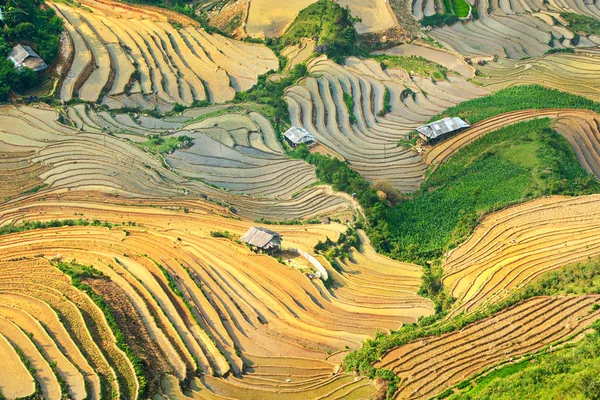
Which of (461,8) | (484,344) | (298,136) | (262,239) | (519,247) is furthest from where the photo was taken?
(461,8)

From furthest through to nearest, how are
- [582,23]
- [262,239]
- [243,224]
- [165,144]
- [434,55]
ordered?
[582,23]
[434,55]
[165,144]
[243,224]
[262,239]

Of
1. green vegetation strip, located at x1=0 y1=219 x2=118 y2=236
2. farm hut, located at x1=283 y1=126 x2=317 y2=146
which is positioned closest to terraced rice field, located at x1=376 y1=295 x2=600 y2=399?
green vegetation strip, located at x1=0 y1=219 x2=118 y2=236

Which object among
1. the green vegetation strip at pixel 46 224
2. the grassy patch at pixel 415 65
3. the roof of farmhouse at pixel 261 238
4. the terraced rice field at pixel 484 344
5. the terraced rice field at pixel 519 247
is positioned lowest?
the terraced rice field at pixel 484 344

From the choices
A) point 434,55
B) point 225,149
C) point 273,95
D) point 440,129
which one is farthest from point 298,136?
point 434,55

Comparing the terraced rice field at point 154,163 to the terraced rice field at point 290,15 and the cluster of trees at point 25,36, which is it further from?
the terraced rice field at point 290,15

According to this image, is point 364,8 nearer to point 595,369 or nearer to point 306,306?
point 306,306

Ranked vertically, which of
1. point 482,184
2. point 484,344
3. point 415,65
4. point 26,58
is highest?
point 26,58

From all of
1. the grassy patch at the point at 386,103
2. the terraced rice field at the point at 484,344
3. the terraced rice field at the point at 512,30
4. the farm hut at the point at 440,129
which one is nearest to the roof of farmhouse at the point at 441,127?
the farm hut at the point at 440,129

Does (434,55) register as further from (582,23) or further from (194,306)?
(194,306)

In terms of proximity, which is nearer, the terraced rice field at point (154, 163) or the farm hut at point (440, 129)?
the terraced rice field at point (154, 163)
